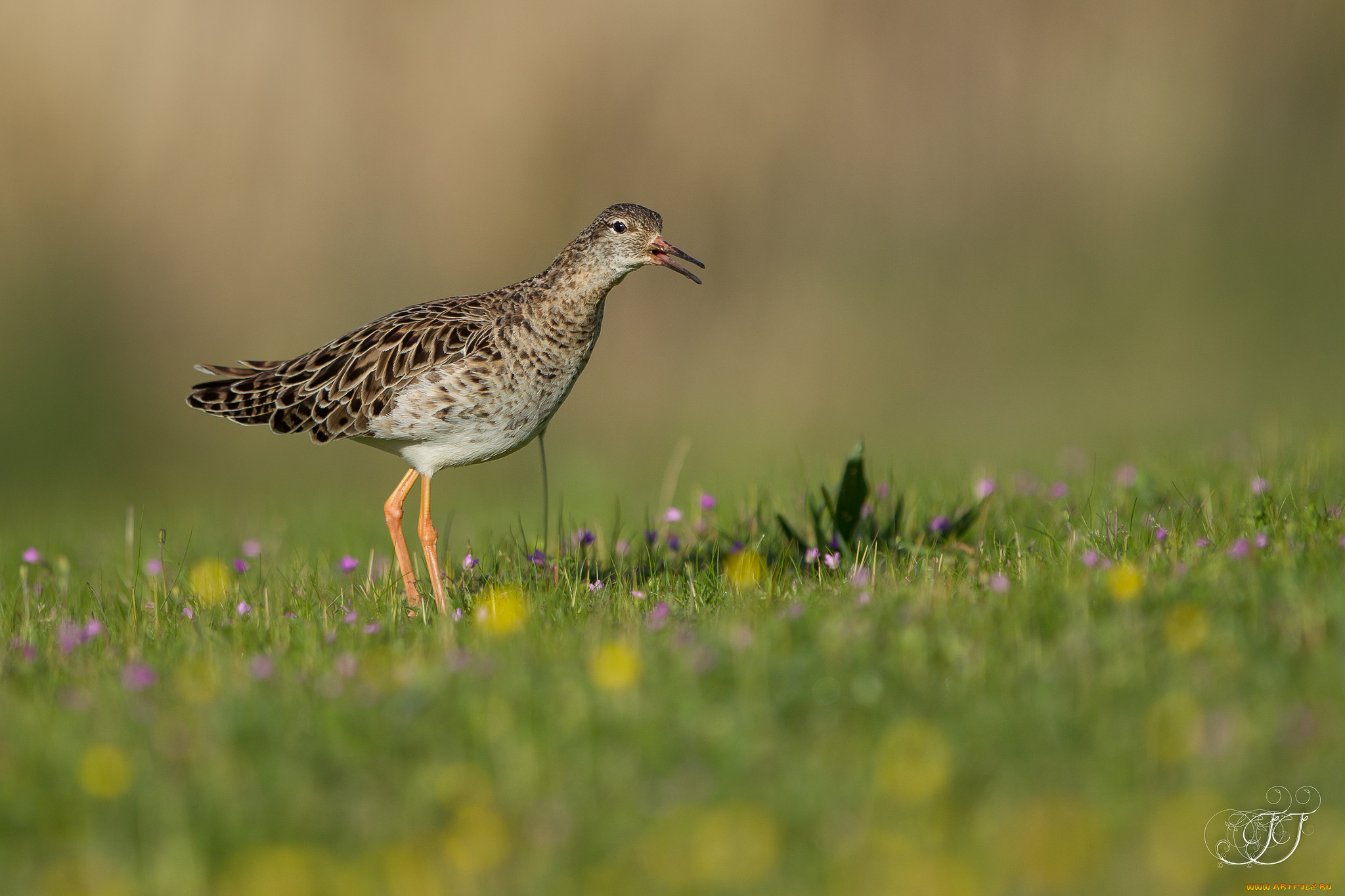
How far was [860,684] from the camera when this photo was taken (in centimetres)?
414

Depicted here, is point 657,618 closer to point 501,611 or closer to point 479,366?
point 501,611

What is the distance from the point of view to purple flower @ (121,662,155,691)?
458 cm

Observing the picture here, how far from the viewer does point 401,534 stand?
7.53 m

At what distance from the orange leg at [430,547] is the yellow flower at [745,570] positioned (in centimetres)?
143

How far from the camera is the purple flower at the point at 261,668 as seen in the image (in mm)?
4730

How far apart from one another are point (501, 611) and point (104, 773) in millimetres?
1983

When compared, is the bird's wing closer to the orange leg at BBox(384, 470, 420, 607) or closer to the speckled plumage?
the speckled plumage

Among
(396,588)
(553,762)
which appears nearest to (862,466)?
(396,588)

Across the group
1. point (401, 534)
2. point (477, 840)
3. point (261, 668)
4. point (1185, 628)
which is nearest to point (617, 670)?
point (477, 840)

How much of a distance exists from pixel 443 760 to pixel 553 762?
1.16 feet

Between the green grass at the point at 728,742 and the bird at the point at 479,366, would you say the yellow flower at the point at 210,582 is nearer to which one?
the bird at the point at 479,366

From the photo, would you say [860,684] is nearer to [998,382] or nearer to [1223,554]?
[1223,554]

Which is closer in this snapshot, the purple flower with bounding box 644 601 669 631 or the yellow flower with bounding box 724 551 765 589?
the purple flower with bounding box 644 601 669 631

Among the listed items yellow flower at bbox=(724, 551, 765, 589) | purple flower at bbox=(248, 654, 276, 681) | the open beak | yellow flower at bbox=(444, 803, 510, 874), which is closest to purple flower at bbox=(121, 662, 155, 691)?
purple flower at bbox=(248, 654, 276, 681)
